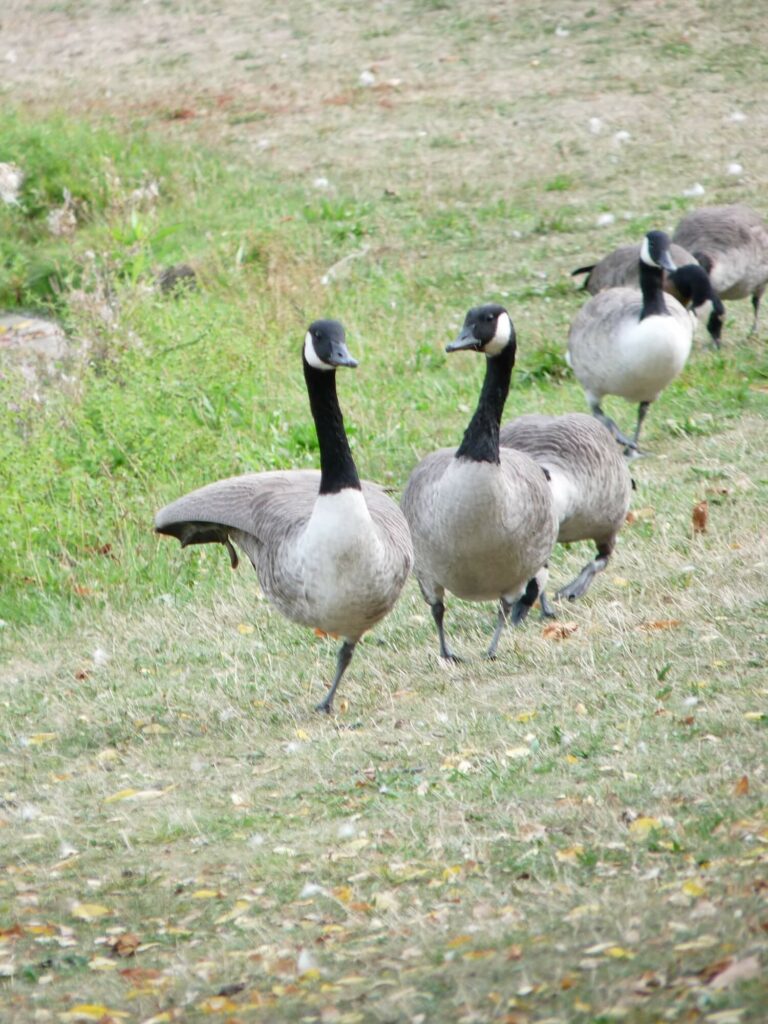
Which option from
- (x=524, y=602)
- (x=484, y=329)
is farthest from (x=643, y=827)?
(x=524, y=602)

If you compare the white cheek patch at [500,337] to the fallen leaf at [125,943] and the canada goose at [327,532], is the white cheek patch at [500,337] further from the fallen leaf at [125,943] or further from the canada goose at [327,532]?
the fallen leaf at [125,943]

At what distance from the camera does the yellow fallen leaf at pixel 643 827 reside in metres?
4.23

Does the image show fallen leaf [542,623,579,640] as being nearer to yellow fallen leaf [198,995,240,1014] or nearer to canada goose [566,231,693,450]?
canada goose [566,231,693,450]

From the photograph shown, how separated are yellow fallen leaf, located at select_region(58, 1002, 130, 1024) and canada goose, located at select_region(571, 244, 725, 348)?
8.10 m

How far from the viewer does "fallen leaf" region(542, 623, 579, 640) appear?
21.7ft

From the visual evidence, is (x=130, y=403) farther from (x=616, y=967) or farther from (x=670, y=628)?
(x=616, y=967)

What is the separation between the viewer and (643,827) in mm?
4266

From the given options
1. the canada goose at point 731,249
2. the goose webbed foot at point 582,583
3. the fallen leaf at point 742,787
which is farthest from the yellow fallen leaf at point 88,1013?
the canada goose at point 731,249

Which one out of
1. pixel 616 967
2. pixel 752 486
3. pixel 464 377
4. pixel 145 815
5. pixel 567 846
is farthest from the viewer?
pixel 464 377

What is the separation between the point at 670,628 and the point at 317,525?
5.55 ft

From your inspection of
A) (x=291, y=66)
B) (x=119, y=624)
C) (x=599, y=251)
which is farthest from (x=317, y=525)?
(x=291, y=66)

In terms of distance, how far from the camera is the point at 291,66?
A: 66.5ft

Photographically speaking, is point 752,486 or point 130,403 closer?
point 752,486

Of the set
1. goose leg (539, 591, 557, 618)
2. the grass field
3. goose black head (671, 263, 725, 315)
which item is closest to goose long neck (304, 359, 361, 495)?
the grass field
